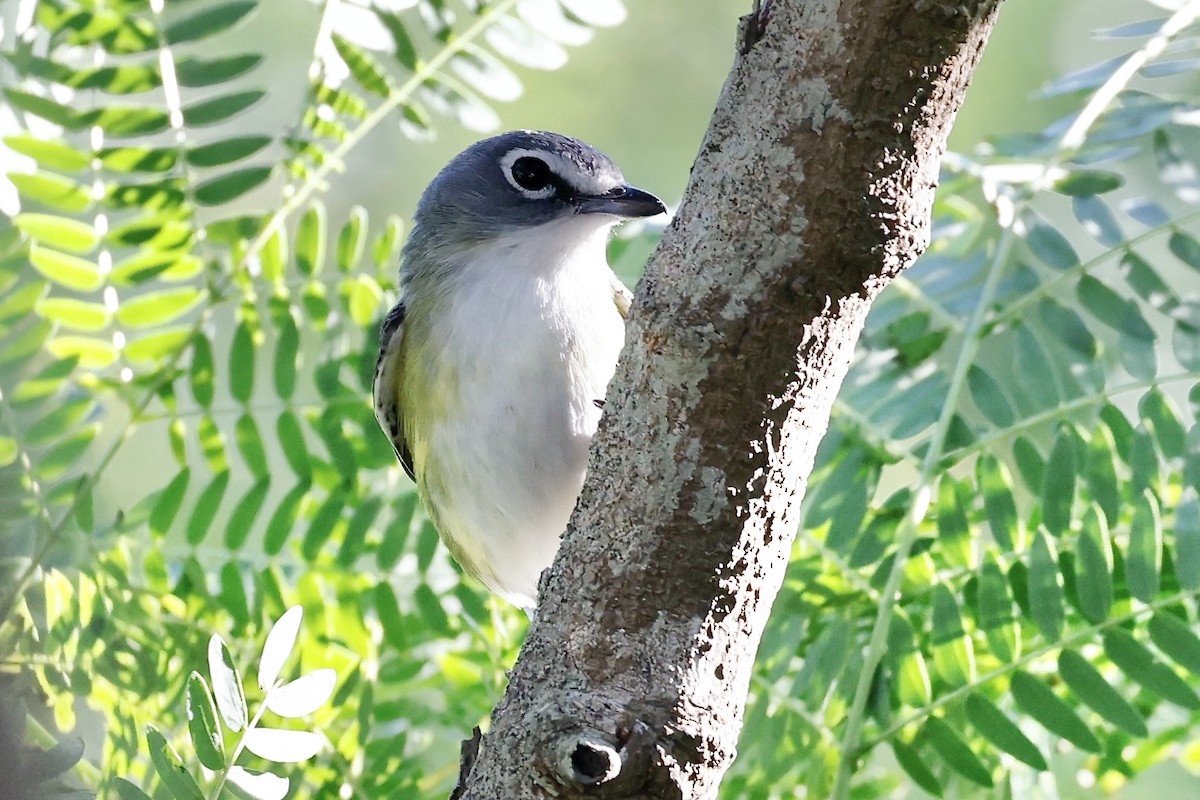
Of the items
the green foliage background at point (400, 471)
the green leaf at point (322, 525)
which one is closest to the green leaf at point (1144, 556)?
the green foliage background at point (400, 471)

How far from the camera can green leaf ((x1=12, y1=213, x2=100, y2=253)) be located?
9.02ft

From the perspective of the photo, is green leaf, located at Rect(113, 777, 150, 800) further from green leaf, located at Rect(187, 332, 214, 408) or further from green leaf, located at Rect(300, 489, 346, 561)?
green leaf, located at Rect(187, 332, 214, 408)

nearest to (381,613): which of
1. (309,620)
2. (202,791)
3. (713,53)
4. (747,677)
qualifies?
(309,620)

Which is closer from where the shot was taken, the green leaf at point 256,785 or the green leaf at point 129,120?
the green leaf at point 256,785

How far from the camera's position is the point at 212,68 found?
2.76m

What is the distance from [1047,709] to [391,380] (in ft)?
5.82

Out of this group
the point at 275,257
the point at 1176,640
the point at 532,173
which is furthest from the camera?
the point at 532,173

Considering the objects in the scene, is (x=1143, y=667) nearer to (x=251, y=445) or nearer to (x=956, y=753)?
(x=956, y=753)

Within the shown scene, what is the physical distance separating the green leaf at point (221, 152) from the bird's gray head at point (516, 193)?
0.66 meters

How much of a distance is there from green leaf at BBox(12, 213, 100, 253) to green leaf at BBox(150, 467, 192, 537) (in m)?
0.54

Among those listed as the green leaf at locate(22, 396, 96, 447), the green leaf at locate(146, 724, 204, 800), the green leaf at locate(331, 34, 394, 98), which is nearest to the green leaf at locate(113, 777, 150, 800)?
the green leaf at locate(146, 724, 204, 800)

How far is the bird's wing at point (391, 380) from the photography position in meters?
3.24

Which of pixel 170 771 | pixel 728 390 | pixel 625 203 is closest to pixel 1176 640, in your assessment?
pixel 728 390

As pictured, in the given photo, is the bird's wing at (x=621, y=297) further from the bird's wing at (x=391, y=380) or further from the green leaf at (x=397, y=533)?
the green leaf at (x=397, y=533)
